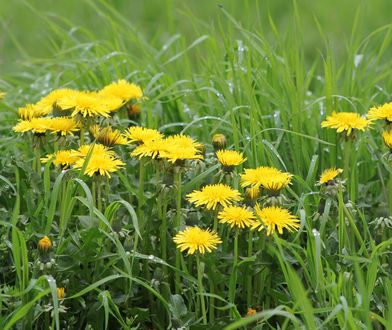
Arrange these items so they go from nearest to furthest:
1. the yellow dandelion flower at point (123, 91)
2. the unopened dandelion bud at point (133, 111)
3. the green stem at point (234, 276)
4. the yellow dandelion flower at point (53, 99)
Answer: the green stem at point (234, 276) < the yellow dandelion flower at point (53, 99) < the yellow dandelion flower at point (123, 91) < the unopened dandelion bud at point (133, 111)

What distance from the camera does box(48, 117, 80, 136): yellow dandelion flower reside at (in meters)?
2.46

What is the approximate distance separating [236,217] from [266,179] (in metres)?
0.14

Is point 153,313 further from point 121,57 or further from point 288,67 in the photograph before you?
point 121,57

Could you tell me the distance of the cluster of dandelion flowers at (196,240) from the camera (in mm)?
2201

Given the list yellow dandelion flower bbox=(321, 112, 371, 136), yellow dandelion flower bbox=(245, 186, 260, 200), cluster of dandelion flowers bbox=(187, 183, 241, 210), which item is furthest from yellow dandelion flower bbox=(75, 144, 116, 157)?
yellow dandelion flower bbox=(321, 112, 371, 136)

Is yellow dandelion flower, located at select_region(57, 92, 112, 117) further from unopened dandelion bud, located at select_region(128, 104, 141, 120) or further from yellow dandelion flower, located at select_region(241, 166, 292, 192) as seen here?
unopened dandelion bud, located at select_region(128, 104, 141, 120)

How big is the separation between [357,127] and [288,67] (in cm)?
60

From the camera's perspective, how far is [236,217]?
226cm

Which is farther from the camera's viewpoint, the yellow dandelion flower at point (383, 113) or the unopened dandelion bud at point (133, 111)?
the unopened dandelion bud at point (133, 111)

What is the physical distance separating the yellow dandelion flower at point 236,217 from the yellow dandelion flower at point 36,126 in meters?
0.55

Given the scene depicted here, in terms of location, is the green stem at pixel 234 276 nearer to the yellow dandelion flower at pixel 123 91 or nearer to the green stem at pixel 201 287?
the green stem at pixel 201 287

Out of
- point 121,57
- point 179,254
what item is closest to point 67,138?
point 179,254

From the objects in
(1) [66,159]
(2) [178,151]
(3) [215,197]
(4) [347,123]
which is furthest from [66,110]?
(4) [347,123]

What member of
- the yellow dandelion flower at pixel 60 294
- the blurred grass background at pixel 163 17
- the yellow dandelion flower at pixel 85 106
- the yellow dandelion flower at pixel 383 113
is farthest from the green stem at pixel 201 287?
the blurred grass background at pixel 163 17
